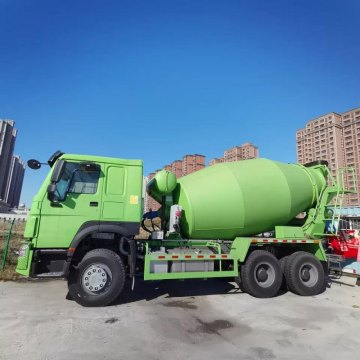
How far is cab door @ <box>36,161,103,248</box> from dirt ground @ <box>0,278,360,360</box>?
4.78 ft

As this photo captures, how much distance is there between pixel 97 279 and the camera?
243 inches

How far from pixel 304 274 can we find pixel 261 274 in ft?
4.65

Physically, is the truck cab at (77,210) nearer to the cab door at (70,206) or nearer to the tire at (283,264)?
the cab door at (70,206)

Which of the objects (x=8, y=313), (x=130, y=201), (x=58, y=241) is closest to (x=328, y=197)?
(x=130, y=201)

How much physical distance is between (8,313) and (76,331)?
1.77 metres

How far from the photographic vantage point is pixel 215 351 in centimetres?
417

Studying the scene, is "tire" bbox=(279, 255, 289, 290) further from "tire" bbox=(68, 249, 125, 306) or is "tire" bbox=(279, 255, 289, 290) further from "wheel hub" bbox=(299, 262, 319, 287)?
"tire" bbox=(68, 249, 125, 306)

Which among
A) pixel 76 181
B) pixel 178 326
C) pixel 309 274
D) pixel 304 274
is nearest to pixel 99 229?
pixel 76 181

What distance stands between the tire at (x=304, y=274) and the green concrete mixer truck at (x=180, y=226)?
27mm

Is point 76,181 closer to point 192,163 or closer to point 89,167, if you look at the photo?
point 89,167

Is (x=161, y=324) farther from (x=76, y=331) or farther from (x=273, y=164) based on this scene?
(x=273, y=164)

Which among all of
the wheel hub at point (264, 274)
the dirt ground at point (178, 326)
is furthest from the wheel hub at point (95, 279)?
the wheel hub at point (264, 274)

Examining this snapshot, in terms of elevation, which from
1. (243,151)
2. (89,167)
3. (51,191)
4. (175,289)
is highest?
(243,151)

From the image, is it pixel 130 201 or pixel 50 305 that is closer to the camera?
pixel 50 305
